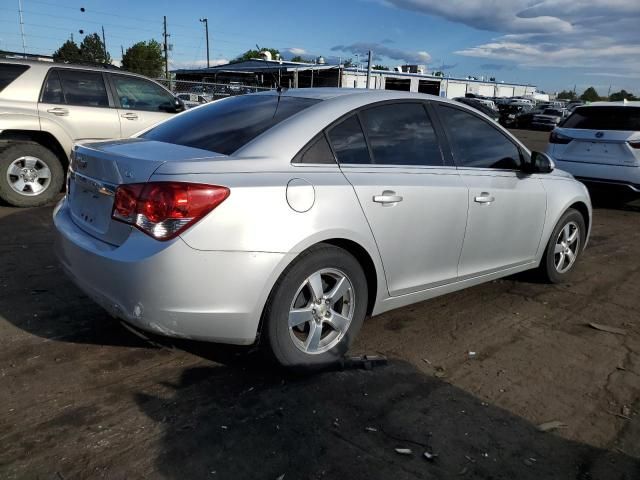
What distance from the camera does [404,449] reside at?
103 inches

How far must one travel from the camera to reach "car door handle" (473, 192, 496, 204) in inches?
158

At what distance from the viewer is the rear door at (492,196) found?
4.04 m

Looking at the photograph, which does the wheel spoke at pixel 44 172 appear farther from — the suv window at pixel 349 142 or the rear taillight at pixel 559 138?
the rear taillight at pixel 559 138

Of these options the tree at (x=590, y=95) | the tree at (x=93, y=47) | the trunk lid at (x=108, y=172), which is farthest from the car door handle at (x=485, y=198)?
the tree at (x=590, y=95)

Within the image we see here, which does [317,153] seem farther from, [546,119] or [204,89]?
[546,119]

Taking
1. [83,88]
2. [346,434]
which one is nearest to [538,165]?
[346,434]

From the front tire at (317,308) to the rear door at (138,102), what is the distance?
5908mm

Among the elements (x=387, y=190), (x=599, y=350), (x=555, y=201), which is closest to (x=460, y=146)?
(x=387, y=190)

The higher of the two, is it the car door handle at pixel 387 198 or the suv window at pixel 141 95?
the suv window at pixel 141 95

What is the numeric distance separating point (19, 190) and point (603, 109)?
8.85 metres

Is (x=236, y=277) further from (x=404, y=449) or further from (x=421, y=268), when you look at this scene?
(x=421, y=268)

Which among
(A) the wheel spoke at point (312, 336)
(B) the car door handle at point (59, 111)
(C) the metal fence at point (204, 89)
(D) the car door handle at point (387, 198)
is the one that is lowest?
(A) the wheel spoke at point (312, 336)

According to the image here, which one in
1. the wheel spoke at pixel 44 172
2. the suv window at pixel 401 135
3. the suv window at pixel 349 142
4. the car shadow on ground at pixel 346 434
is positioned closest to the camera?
the car shadow on ground at pixel 346 434

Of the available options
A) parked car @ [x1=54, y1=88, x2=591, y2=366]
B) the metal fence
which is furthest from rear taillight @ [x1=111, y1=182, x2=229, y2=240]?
the metal fence
